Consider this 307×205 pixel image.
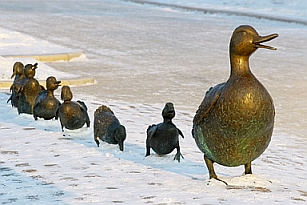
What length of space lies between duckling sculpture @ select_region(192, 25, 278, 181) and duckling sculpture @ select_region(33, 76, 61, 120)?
9.92 feet

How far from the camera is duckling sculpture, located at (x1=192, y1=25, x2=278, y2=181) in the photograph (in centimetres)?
500

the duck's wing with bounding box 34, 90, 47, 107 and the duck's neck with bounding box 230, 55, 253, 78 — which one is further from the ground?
the duck's neck with bounding box 230, 55, 253, 78

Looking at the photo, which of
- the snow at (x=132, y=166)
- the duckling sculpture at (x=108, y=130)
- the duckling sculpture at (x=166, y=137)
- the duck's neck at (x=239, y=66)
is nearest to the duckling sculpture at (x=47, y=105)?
the snow at (x=132, y=166)

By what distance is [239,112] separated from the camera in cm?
500

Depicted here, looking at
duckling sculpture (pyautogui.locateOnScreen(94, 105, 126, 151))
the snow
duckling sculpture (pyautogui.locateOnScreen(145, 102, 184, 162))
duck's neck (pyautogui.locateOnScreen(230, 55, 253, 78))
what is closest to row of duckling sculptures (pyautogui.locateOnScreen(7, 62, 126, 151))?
duckling sculpture (pyautogui.locateOnScreen(94, 105, 126, 151))

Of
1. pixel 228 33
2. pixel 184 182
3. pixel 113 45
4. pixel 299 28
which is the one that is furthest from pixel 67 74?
pixel 299 28

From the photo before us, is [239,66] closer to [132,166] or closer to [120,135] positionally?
[132,166]

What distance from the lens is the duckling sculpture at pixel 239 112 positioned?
500 cm

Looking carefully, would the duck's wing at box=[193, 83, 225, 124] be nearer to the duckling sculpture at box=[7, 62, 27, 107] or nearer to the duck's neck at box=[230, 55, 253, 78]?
the duck's neck at box=[230, 55, 253, 78]

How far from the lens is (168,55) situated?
16.1 metres

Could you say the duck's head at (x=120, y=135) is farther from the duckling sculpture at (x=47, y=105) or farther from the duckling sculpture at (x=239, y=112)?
the duckling sculpture at (x=239, y=112)

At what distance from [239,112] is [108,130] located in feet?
6.94

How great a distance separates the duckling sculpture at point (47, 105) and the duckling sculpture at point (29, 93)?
0.34 meters

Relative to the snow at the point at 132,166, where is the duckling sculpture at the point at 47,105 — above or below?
above
